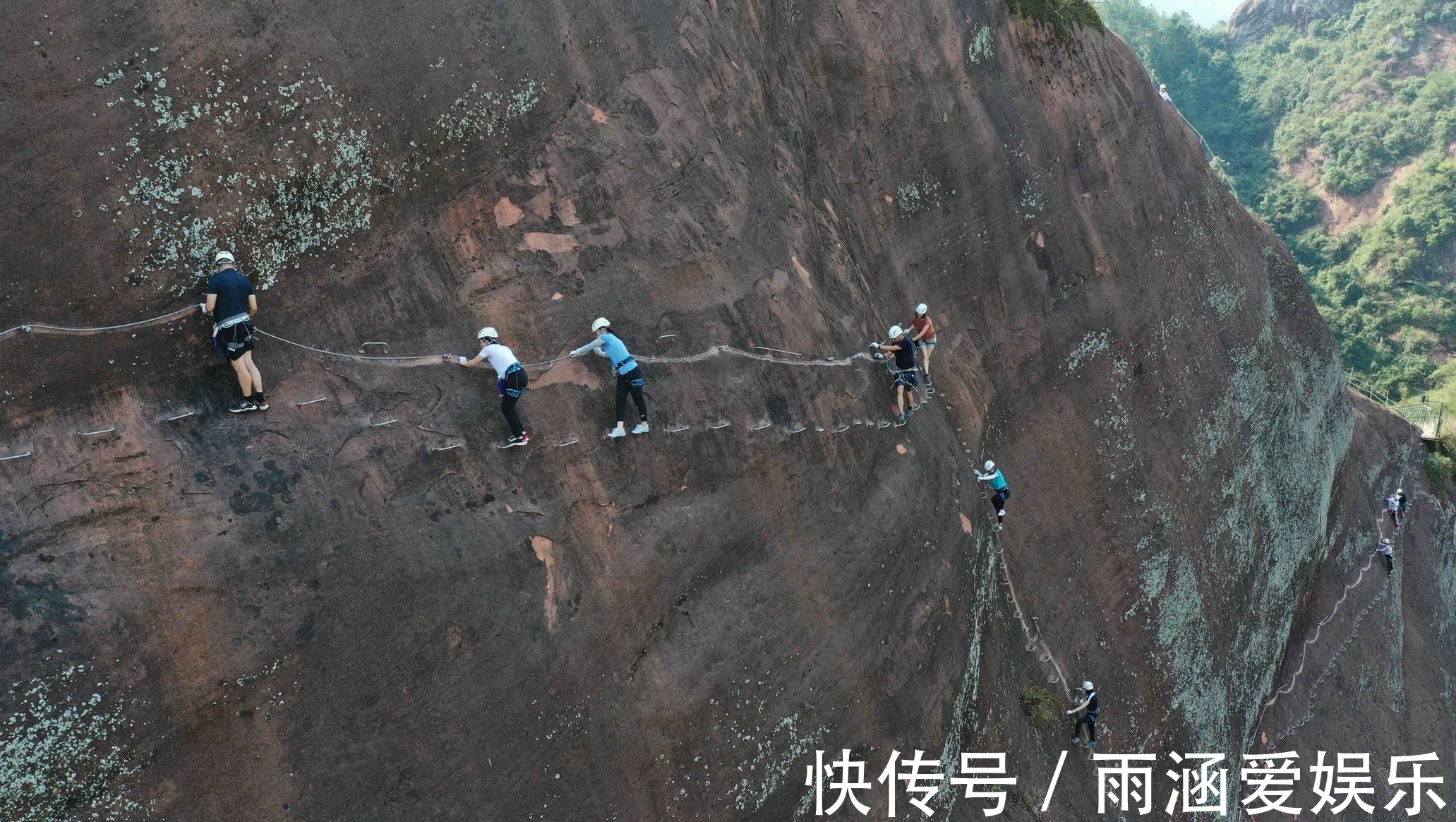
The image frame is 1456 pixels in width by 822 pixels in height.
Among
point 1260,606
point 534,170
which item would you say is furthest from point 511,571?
point 1260,606

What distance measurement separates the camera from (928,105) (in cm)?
1630

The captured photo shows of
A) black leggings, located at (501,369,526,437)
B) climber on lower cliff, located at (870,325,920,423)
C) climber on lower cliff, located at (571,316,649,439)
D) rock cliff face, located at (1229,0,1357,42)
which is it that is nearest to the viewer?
black leggings, located at (501,369,526,437)

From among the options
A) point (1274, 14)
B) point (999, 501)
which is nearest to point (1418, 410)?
point (999, 501)

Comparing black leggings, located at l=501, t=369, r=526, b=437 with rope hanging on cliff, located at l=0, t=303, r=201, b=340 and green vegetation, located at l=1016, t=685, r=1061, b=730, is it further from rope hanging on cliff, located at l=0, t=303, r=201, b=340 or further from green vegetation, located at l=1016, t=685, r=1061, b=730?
green vegetation, located at l=1016, t=685, r=1061, b=730

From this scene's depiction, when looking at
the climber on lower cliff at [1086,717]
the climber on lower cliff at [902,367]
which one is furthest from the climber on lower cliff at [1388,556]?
the climber on lower cliff at [902,367]

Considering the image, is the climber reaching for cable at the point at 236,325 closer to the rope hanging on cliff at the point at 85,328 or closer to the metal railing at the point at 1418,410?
the rope hanging on cliff at the point at 85,328

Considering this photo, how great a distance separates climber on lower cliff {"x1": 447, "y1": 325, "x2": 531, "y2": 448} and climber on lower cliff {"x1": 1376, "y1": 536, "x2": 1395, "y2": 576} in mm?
26490

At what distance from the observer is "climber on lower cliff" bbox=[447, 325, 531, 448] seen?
9844 mm

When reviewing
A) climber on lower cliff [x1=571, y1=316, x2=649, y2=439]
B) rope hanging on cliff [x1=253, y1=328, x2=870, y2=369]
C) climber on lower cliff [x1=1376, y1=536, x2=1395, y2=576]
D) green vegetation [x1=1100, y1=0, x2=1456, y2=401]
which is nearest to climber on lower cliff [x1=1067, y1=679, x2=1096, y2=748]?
rope hanging on cliff [x1=253, y1=328, x2=870, y2=369]

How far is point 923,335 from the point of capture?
48.3ft

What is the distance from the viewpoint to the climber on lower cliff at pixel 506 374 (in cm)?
984

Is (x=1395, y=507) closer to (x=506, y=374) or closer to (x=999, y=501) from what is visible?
(x=999, y=501)

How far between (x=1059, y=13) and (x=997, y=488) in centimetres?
919

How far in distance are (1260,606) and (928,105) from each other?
522 inches
